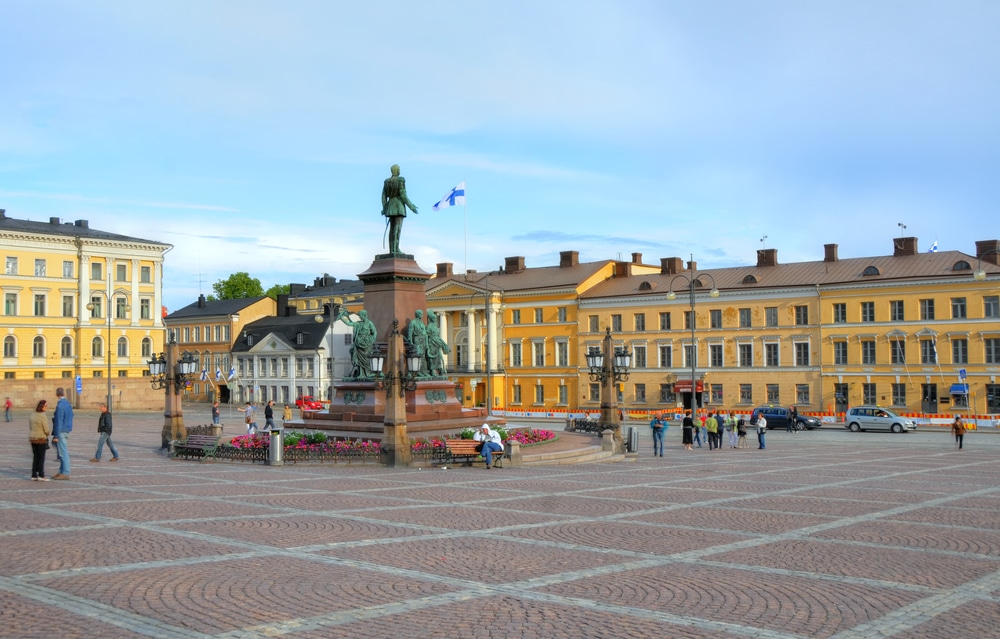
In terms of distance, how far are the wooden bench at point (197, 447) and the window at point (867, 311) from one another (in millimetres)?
48916

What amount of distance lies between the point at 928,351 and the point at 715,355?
49.4ft

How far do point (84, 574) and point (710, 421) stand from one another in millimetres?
30646

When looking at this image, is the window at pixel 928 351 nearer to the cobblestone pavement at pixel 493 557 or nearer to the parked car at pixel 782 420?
the parked car at pixel 782 420

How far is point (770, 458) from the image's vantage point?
34312 millimetres

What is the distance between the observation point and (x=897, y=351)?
2527 inches

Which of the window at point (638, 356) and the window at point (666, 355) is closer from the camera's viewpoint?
the window at point (666, 355)

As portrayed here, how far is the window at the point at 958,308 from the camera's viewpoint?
6197 centimetres

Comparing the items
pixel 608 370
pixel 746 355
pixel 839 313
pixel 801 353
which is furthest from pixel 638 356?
pixel 608 370

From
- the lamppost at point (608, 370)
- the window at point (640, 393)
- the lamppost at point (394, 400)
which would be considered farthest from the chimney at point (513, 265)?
the lamppost at point (394, 400)

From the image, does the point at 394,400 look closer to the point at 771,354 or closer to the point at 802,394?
the point at 802,394

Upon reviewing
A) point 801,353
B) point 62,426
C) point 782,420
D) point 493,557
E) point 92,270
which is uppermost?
point 92,270

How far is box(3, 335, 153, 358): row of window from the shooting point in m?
78.2

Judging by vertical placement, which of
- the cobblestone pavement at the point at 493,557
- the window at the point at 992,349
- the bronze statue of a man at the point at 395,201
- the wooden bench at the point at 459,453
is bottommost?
the cobblestone pavement at the point at 493,557

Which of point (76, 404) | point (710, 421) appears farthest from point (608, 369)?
point (76, 404)
